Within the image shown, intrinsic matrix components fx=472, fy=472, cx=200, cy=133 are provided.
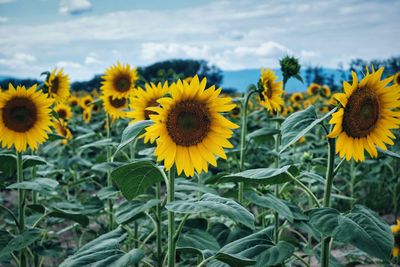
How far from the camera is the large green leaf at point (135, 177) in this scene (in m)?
1.74

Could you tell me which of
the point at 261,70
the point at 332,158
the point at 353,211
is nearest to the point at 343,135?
the point at 332,158

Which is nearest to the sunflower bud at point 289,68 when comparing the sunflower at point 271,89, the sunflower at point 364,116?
the sunflower at point 271,89

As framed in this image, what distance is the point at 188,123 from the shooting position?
6.00 ft

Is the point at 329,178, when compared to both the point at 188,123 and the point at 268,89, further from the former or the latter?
the point at 268,89

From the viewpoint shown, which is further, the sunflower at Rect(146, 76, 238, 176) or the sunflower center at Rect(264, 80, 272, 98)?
the sunflower center at Rect(264, 80, 272, 98)

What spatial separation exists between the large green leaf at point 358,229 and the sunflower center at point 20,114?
166cm

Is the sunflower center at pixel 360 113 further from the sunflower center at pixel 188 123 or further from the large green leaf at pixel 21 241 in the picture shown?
the large green leaf at pixel 21 241

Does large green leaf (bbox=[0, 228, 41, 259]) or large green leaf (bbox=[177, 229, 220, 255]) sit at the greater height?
large green leaf (bbox=[177, 229, 220, 255])

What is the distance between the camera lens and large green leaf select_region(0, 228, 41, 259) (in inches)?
81.5

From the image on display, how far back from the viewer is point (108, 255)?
5.55ft

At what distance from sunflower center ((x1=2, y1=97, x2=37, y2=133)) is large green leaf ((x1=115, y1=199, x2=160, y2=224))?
2.92 feet

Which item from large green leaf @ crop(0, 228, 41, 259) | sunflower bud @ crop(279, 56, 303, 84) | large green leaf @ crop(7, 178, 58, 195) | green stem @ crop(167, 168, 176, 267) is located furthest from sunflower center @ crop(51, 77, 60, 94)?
green stem @ crop(167, 168, 176, 267)

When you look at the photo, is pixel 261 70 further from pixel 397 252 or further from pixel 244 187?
pixel 397 252

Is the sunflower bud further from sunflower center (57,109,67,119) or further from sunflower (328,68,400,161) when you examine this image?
sunflower center (57,109,67,119)
